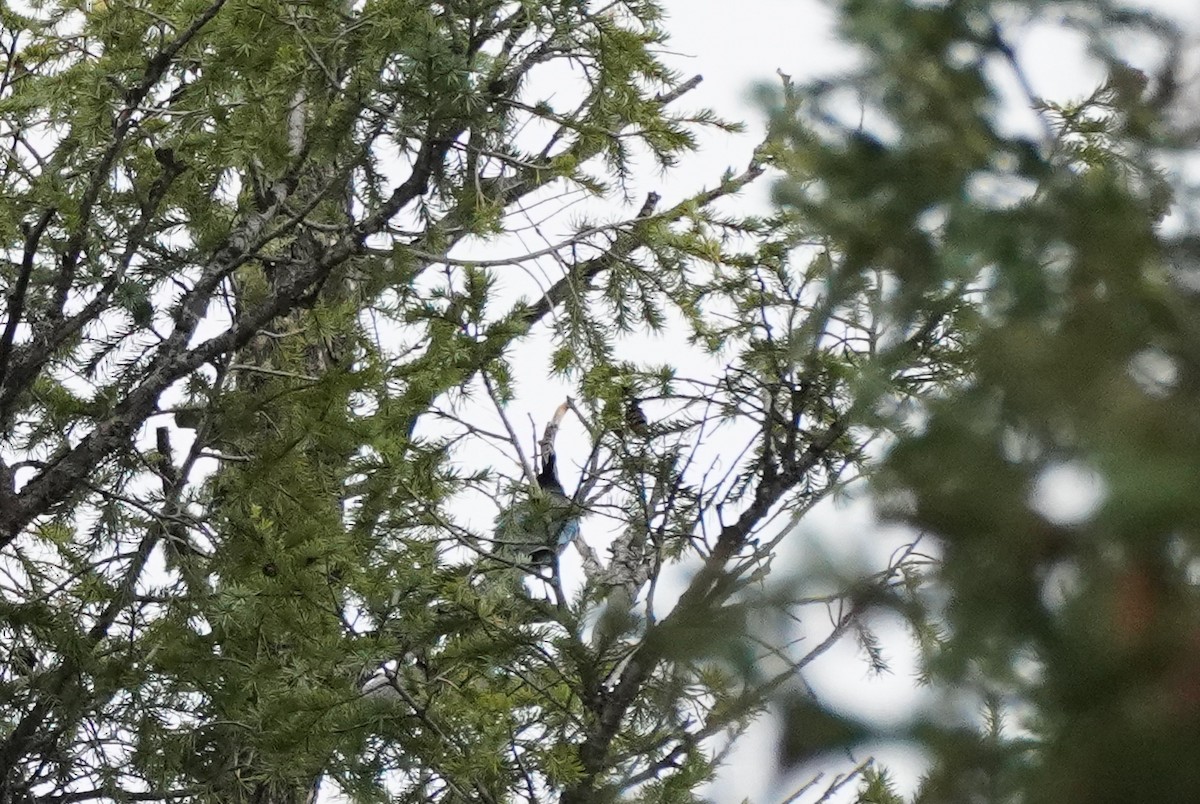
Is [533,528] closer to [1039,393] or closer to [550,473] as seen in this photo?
[550,473]

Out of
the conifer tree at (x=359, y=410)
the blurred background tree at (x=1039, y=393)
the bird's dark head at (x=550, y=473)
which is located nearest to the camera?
the blurred background tree at (x=1039, y=393)

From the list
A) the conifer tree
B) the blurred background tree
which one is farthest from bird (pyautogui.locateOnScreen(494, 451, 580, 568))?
the blurred background tree

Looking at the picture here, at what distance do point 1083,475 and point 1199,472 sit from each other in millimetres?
106

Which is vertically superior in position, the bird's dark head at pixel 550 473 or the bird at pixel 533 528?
the bird's dark head at pixel 550 473

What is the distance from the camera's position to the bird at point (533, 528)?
10.1 feet

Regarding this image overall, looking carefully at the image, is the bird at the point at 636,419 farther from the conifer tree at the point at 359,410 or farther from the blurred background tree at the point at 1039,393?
the blurred background tree at the point at 1039,393

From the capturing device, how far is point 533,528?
328 centimetres

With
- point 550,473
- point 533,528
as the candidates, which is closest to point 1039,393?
point 533,528

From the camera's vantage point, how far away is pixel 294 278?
3500 mm

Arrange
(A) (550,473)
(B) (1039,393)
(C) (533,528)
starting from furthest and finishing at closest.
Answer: (A) (550,473) < (C) (533,528) < (B) (1039,393)

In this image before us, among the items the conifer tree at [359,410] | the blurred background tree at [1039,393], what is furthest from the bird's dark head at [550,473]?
the blurred background tree at [1039,393]

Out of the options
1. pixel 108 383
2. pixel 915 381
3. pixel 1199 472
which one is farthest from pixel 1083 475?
pixel 108 383

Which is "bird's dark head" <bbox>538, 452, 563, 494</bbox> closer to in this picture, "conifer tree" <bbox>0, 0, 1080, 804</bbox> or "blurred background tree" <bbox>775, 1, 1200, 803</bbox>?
"conifer tree" <bbox>0, 0, 1080, 804</bbox>

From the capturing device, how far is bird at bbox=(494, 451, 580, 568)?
3084 mm
